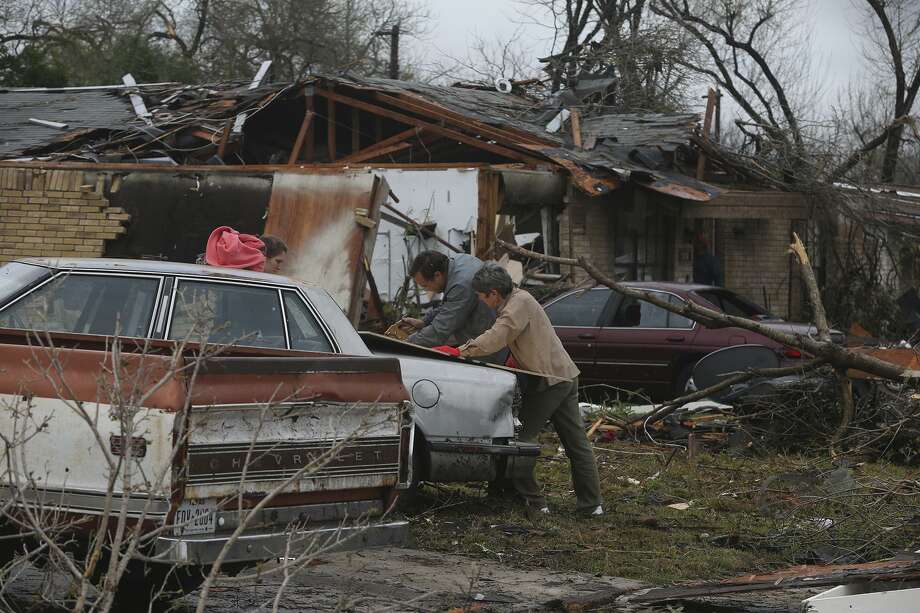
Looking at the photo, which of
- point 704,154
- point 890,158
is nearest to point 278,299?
point 704,154

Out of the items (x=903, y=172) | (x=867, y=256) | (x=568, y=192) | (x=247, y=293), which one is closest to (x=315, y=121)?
(x=568, y=192)

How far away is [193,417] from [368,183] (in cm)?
804

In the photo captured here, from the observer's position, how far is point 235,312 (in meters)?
6.06

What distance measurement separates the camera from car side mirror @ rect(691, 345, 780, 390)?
11.7 m

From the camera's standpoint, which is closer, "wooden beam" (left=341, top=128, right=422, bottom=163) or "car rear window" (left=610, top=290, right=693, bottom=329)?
"car rear window" (left=610, top=290, right=693, bottom=329)

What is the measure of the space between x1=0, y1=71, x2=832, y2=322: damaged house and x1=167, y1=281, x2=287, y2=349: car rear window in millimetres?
5826

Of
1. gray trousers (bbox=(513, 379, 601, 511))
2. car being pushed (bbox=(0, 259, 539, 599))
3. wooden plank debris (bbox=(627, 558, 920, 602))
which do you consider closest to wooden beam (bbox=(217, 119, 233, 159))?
gray trousers (bbox=(513, 379, 601, 511))

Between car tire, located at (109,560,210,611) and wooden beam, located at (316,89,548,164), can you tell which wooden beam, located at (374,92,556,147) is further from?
car tire, located at (109,560,210,611)

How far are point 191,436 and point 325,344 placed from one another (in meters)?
1.93

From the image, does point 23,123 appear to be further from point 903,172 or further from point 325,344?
point 903,172

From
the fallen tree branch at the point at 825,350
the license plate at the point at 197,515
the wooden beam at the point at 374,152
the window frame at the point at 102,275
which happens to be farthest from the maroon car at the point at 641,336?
the license plate at the point at 197,515

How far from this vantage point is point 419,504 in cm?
792

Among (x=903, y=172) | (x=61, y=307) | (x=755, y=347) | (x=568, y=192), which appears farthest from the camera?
(x=903, y=172)

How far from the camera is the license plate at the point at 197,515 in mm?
4445
